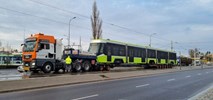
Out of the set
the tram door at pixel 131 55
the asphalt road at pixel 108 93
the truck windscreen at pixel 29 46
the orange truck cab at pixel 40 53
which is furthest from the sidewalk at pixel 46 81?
the tram door at pixel 131 55

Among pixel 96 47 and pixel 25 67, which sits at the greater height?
pixel 96 47

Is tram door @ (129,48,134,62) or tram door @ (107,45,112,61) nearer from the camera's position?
tram door @ (107,45,112,61)

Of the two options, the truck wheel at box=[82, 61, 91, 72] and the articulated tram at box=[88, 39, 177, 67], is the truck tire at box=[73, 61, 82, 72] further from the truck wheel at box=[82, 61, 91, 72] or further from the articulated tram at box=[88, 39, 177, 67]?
the articulated tram at box=[88, 39, 177, 67]

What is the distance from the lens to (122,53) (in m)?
34.8

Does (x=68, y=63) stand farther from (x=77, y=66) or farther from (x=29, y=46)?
(x=29, y=46)

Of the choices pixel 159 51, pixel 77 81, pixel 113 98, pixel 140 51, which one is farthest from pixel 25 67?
pixel 159 51

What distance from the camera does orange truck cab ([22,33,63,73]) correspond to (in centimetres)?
2274

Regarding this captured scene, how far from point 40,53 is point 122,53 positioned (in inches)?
559

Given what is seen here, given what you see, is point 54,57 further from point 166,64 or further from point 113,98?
point 166,64

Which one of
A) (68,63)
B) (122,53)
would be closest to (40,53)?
(68,63)

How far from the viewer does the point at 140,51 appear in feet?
131

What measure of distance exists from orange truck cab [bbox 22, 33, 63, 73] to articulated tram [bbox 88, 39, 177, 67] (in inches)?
298

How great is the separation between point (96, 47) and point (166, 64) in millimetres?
23702

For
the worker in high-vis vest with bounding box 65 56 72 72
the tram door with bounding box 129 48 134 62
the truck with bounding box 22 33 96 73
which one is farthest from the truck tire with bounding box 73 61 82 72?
the tram door with bounding box 129 48 134 62
